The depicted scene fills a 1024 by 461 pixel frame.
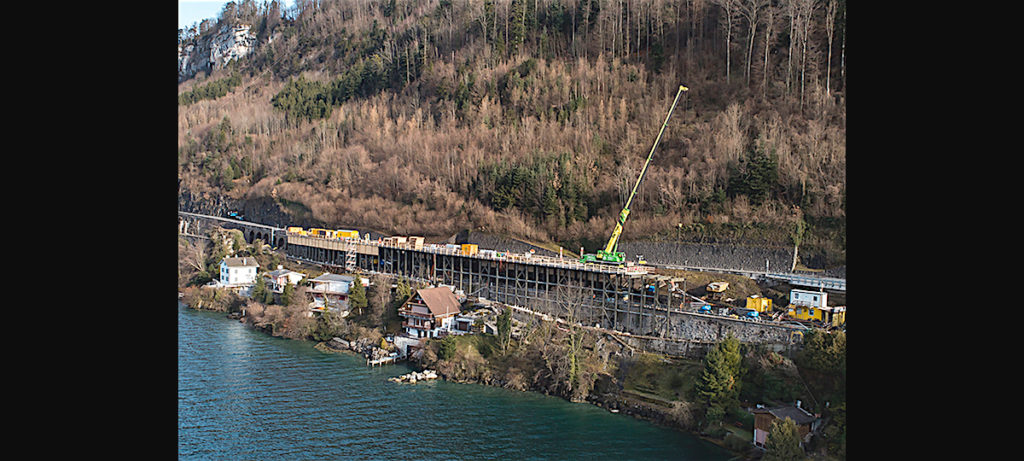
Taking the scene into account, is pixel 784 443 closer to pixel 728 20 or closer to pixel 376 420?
pixel 376 420

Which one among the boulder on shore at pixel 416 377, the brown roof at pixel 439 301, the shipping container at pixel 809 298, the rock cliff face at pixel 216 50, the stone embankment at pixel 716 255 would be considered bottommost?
the boulder on shore at pixel 416 377

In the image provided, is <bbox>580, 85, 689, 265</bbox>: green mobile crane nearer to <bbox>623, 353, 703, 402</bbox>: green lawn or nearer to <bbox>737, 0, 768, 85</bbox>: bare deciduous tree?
<bbox>623, 353, 703, 402</bbox>: green lawn

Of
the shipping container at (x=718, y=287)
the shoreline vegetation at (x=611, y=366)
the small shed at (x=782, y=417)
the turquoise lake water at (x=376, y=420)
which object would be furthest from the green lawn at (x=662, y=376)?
the shipping container at (x=718, y=287)

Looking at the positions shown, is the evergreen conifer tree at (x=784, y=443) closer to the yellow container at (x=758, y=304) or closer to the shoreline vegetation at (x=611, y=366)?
the shoreline vegetation at (x=611, y=366)

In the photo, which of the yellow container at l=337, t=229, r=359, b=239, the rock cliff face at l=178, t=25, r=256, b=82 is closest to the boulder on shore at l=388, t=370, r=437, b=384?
the yellow container at l=337, t=229, r=359, b=239

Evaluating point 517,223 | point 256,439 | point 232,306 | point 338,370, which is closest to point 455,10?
point 517,223
